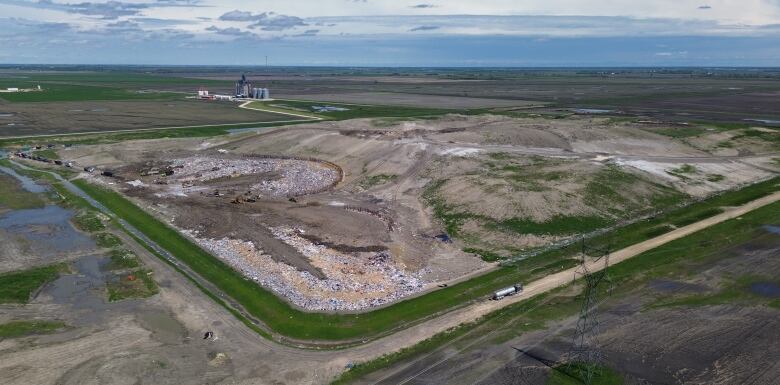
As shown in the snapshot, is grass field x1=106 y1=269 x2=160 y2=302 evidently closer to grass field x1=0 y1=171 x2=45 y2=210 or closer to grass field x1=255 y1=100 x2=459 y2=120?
grass field x1=0 y1=171 x2=45 y2=210

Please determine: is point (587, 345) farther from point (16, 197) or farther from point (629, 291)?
point (16, 197)

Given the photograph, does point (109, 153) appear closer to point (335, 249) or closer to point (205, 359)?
point (335, 249)

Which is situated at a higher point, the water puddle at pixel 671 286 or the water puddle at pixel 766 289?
the water puddle at pixel 766 289

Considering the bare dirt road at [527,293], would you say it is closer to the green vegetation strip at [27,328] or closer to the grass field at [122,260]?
the green vegetation strip at [27,328]

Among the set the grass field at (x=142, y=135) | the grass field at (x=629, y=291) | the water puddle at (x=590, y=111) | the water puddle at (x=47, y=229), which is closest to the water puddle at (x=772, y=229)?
the grass field at (x=629, y=291)

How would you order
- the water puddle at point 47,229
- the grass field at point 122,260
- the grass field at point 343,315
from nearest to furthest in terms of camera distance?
the grass field at point 343,315 < the grass field at point 122,260 < the water puddle at point 47,229

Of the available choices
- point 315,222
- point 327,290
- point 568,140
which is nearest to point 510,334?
point 327,290

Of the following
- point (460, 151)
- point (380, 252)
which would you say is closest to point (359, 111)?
point (460, 151)
